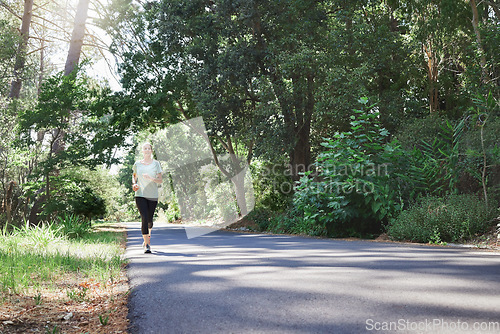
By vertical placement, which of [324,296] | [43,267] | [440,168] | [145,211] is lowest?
[324,296]

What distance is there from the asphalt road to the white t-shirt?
2489 mm

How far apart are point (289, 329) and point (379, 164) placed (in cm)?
809

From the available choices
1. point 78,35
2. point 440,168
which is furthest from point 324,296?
point 78,35

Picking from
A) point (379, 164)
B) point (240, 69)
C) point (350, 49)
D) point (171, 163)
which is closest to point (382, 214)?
point (379, 164)

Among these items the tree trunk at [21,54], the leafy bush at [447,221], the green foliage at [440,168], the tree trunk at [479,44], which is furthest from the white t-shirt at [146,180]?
the tree trunk at [21,54]

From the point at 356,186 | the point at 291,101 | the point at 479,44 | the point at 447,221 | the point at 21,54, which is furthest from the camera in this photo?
the point at 21,54

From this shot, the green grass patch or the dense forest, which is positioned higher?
the dense forest

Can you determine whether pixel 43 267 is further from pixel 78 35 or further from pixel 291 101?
pixel 78 35

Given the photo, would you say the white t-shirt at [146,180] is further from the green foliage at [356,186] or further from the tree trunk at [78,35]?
the tree trunk at [78,35]

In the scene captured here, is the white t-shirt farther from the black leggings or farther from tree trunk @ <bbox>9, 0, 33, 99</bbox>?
tree trunk @ <bbox>9, 0, 33, 99</bbox>

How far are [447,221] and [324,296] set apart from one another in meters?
5.49

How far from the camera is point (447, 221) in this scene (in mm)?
8242

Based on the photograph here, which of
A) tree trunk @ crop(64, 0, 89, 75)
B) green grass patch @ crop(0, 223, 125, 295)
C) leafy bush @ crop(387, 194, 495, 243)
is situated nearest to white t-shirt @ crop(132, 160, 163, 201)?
green grass patch @ crop(0, 223, 125, 295)

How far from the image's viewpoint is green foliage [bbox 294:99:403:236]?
395 inches
